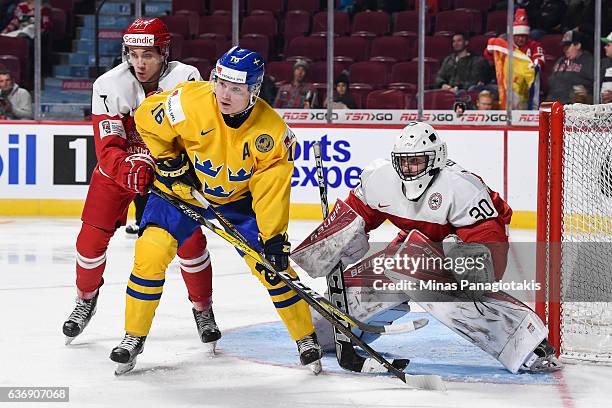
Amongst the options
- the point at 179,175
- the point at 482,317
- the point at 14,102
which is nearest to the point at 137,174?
the point at 179,175

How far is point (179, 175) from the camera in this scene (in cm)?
384

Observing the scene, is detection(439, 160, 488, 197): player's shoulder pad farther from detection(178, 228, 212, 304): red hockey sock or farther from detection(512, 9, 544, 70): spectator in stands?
detection(512, 9, 544, 70): spectator in stands

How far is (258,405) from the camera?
3451 mm

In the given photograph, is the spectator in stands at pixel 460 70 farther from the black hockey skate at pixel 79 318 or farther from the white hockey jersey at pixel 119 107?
the black hockey skate at pixel 79 318

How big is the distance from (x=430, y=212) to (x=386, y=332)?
0.41 m

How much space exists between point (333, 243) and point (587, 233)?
947 mm

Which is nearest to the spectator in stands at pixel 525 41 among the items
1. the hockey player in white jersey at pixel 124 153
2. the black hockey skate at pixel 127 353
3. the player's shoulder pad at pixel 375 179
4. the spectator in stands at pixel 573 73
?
the spectator in stands at pixel 573 73

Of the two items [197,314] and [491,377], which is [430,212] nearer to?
[491,377]

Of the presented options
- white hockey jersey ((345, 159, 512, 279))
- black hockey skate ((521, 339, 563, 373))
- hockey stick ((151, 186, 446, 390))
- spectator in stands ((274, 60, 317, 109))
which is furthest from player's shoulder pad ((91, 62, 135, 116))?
spectator in stands ((274, 60, 317, 109))

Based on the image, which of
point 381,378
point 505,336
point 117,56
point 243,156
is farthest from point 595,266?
point 117,56

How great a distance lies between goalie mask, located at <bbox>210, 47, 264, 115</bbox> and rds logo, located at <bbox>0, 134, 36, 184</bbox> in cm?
493

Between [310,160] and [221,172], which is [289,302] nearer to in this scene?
[221,172]

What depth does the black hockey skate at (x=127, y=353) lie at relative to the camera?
376 cm

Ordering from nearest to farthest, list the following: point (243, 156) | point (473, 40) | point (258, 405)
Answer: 1. point (258, 405)
2. point (243, 156)
3. point (473, 40)
